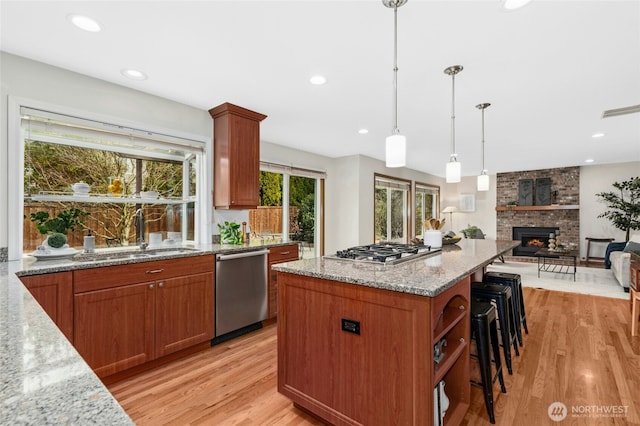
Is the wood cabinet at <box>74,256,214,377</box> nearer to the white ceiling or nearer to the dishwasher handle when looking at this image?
the dishwasher handle

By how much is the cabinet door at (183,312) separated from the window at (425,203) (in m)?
6.41

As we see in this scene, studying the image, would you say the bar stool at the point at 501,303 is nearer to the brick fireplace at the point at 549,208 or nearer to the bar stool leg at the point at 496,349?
the bar stool leg at the point at 496,349

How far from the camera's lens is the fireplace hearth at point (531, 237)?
814cm

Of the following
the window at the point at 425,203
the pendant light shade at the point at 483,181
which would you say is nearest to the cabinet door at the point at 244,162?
the pendant light shade at the point at 483,181

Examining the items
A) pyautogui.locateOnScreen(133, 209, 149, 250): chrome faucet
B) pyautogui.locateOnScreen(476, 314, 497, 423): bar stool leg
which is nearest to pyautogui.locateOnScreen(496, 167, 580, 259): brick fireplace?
pyautogui.locateOnScreen(476, 314, 497, 423): bar stool leg

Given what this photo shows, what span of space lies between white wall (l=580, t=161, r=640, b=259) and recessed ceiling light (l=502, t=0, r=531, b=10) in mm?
8080

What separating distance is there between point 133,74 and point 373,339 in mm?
2769

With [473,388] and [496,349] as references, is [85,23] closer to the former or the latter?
[496,349]

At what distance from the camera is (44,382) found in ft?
2.07

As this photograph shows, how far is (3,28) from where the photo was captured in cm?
201

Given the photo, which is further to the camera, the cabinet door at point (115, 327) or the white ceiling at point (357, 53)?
the cabinet door at point (115, 327)

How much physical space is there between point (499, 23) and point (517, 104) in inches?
66.5

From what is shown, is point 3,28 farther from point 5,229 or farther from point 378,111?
point 378,111

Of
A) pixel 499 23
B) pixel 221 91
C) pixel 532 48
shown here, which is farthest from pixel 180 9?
pixel 532 48
